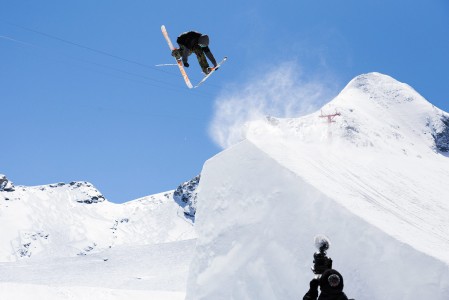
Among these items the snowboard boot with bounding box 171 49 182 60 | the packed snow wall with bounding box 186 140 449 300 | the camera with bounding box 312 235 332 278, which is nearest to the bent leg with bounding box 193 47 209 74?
the snowboard boot with bounding box 171 49 182 60

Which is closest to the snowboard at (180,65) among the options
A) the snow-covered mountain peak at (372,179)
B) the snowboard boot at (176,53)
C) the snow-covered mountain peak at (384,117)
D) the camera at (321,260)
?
the snowboard boot at (176,53)

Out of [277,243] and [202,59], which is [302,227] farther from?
[202,59]

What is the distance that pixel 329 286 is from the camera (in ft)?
15.5

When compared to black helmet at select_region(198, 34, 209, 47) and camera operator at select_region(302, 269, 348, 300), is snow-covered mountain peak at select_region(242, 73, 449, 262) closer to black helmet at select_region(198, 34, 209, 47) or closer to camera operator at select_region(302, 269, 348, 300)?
black helmet at select_region(198, 34, 209, 47)

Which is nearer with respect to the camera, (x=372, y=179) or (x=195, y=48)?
(x=372, y=179)

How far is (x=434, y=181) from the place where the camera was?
2244 cm

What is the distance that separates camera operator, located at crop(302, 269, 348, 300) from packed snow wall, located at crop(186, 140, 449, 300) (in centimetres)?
321

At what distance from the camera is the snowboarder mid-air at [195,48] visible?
1469cm

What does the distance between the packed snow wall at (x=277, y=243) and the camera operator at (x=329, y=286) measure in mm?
3213

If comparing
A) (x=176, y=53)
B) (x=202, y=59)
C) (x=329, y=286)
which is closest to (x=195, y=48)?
(x=202, y=59)

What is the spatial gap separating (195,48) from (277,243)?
8.24 metres

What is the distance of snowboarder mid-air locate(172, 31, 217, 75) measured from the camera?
48.2ft

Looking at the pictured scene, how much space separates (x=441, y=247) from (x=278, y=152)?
4.76 metres

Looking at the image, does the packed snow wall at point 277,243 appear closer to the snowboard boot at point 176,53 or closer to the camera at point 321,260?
the camera at point 321,260
